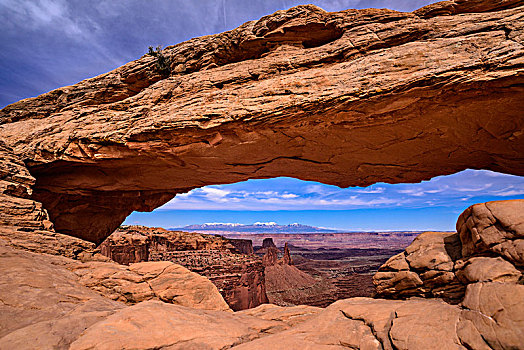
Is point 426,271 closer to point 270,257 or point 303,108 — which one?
point 303,108

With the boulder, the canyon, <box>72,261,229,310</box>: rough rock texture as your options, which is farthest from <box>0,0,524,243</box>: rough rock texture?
<box>72,261,229,310</box>: rough rock texture

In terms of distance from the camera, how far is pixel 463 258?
485 centimetres

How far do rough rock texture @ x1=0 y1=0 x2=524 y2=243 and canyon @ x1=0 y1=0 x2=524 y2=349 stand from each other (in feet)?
0.19

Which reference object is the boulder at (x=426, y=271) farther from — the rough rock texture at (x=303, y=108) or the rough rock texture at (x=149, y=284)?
the rough rock texture at (x=149, y=284)

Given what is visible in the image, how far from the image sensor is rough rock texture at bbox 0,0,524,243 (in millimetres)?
6648

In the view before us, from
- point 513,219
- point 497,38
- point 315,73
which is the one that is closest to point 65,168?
point 315,73

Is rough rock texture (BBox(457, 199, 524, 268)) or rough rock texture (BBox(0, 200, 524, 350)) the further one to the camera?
rough rock texture (BBox(457, 199, 524, 268))

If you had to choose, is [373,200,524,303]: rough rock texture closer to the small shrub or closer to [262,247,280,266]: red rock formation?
the small shrub

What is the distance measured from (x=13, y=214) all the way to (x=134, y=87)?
708 centimetres

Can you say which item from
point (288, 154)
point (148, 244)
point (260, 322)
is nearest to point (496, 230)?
point (260, 322)

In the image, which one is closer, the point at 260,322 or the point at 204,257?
the point at 260,322

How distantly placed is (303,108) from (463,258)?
5.25 meters

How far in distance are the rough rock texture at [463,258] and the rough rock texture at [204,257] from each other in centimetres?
1517

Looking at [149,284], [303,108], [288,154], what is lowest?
[149,284]
